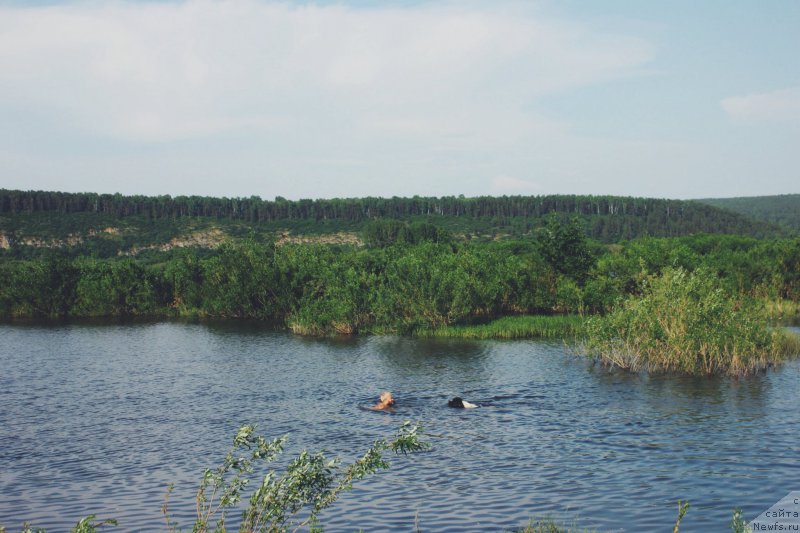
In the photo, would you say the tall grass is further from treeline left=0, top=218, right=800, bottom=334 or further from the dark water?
treeline left=0, top=218, right=800, bottom=334

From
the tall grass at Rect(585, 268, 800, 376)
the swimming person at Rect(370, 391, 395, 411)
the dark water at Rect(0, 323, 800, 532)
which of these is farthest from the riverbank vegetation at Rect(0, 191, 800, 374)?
the swimming person at Rect(370, 391, 395, 411)

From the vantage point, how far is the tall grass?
38.5 meters

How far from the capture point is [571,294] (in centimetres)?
6312

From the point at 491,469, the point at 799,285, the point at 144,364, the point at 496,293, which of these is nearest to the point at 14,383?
the point at 144,364

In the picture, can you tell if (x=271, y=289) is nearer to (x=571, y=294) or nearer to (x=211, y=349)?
(x=211, y=349)

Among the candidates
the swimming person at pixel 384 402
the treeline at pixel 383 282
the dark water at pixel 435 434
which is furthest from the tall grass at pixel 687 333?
the swimming person at pixel 384 402

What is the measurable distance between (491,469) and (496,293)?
122ft

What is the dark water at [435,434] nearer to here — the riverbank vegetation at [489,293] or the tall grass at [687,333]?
the tall grass at [687,333]

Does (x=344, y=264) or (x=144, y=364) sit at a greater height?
(x=344, y=264)

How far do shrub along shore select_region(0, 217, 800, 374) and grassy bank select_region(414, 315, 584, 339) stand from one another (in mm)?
125

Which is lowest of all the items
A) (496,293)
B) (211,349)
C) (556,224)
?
(211,349)

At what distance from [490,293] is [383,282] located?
29.8 ft

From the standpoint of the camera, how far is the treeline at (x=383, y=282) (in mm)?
60469

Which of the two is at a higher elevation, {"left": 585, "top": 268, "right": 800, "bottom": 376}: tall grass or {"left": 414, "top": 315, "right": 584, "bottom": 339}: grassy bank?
{"left": 585, "top": 268, "right": 800, "bottom": 376}: tall grass
